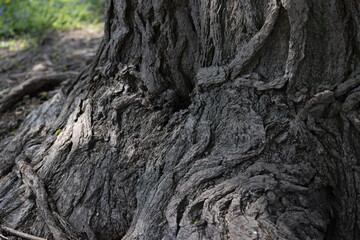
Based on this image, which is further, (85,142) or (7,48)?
(7,48)

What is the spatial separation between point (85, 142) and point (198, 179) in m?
1.08

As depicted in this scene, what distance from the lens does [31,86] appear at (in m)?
5.14

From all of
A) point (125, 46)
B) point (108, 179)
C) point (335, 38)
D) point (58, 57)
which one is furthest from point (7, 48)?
point (335, 38)

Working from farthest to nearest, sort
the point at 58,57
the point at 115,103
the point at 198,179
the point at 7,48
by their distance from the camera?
the point at 7,48 < the point at 58,57 < the point at 115,103 < the point at 198,179

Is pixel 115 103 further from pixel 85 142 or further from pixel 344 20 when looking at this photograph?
pixel 344 20

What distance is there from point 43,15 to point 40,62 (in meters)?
1.99

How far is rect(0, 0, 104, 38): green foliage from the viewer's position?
7535mm

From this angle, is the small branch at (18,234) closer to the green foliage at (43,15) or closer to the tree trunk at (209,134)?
the tree trunk at (209,134)

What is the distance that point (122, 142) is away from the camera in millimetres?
3125

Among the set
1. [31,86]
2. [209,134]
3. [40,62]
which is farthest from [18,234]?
[40,62]

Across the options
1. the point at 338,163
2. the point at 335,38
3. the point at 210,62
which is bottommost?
the point at 338,163

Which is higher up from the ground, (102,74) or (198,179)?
(102,74)

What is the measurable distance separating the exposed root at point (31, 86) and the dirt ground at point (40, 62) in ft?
0.19

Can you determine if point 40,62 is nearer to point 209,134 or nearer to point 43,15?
point 43,15
